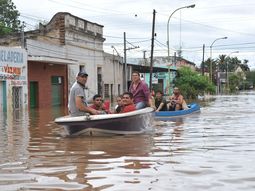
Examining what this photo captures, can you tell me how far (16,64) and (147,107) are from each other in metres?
20.2

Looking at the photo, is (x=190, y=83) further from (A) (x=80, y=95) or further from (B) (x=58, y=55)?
(A) (x=80, y=95)

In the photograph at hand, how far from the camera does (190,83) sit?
52812 millimetres

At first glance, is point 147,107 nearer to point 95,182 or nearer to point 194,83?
point 95,182

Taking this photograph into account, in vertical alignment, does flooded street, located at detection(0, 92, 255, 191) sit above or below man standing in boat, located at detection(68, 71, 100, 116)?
below

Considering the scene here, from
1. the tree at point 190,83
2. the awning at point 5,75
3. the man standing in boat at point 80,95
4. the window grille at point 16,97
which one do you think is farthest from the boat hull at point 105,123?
the tree at point 190,83

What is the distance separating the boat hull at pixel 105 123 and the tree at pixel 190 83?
39.0 metres

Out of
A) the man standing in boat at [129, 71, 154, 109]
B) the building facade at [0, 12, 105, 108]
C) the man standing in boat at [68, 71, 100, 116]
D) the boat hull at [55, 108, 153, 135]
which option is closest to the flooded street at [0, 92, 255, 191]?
the boat hull at [55, 108, 153, 135]

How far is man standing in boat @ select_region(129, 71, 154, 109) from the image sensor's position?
13094 millimetres

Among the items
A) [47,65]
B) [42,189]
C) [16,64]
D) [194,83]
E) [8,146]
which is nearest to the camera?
[42,189]

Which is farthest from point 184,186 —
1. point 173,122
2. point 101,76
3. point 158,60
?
point 158,60

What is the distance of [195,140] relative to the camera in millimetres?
11555

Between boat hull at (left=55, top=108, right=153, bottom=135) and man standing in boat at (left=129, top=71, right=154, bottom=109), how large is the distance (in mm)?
630

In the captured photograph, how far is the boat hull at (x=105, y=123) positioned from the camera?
11.5m

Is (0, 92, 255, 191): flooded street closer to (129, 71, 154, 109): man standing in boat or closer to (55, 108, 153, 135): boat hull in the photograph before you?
(55, 108, 153, 135): boat hull
